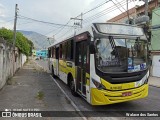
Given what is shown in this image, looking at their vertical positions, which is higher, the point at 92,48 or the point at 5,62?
the point at 92,48

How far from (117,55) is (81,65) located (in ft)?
6.39

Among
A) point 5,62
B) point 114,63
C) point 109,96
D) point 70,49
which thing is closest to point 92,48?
point 114,63

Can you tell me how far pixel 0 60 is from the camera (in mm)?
12547

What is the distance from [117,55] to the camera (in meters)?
8.40

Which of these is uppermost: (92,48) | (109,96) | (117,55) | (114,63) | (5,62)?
(92,48)

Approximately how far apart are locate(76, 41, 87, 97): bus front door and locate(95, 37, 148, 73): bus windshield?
1.16m

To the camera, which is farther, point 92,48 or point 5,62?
point 5,62

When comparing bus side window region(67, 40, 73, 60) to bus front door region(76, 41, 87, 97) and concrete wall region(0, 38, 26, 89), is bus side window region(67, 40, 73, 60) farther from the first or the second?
concrete wall region(0, 38, 26, 89)

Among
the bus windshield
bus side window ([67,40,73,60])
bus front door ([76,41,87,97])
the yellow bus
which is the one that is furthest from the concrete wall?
the bus windshield

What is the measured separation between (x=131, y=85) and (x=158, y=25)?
19.1 metres

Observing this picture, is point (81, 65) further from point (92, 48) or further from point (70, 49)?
point (70, 49)

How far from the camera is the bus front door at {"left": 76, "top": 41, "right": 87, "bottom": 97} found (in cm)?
943

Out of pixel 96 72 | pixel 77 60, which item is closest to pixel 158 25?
pixel 77 60

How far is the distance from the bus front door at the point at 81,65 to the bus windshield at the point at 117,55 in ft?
3.80
